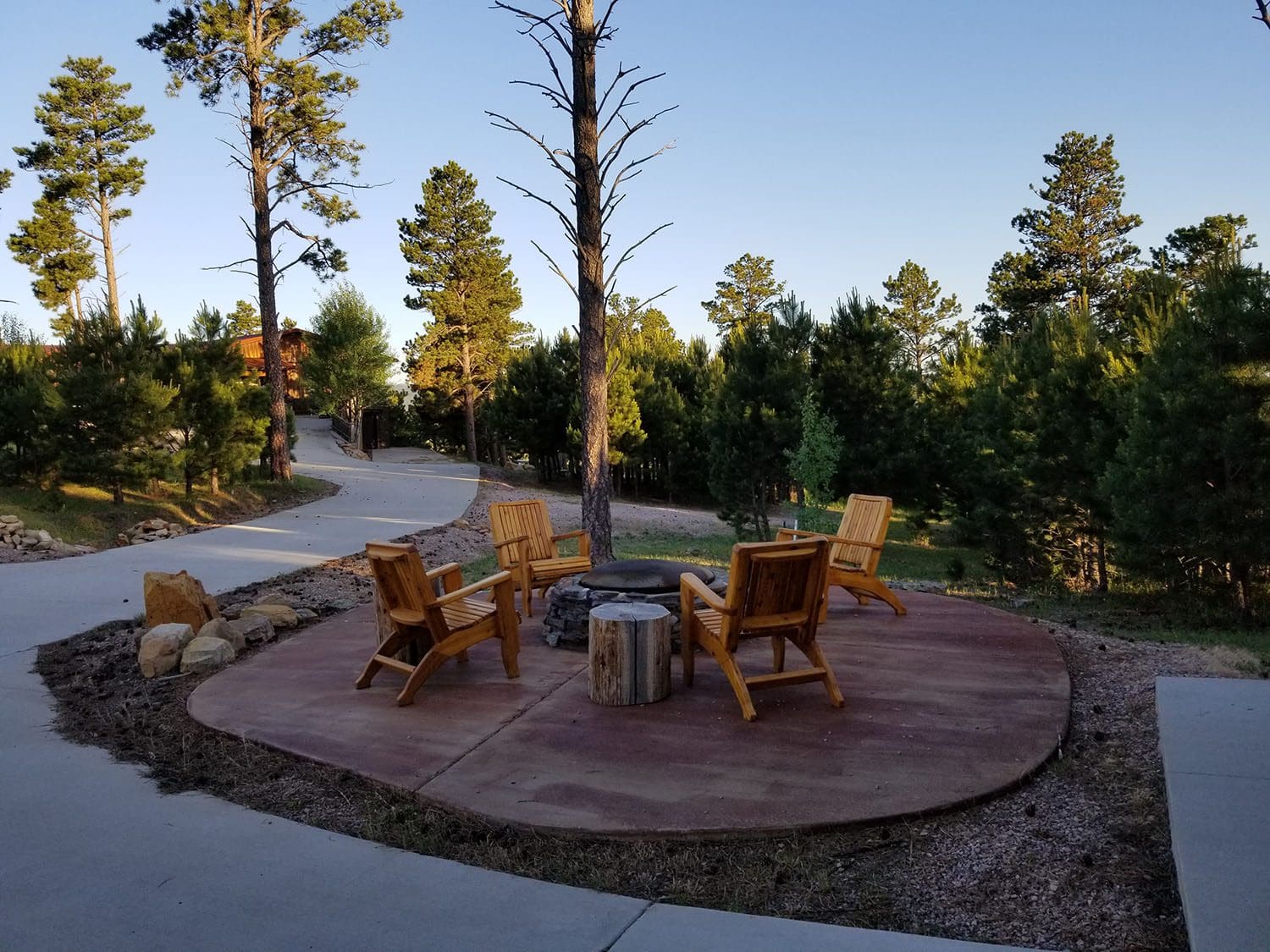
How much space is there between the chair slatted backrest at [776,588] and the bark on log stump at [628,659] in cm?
41

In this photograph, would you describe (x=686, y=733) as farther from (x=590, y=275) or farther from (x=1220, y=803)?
(x=590, y=275)

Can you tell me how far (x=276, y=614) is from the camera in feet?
22.8

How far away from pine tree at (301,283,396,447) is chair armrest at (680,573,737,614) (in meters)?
34.4

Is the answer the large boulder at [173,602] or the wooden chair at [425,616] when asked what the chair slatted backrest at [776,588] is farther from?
the large boulder at [173,602]

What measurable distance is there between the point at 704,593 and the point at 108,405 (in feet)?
39.8

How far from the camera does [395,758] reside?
4.09 meters

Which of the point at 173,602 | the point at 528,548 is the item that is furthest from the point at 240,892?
the point at 528,548

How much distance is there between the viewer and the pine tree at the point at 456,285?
35.8 m

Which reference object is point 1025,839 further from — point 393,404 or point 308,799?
point 393,404

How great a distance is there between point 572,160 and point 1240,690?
6681 millimetres

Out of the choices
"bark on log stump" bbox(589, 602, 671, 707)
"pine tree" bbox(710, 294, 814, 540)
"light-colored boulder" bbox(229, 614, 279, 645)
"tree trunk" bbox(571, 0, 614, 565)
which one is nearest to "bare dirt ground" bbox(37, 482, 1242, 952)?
"bark on log stump" bbox(589, 602, 671, 707)

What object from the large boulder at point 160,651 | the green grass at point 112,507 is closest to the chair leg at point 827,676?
the large boulder at point 160,651

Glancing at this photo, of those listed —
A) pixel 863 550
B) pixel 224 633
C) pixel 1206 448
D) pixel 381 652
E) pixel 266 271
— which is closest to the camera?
pixel 381 652

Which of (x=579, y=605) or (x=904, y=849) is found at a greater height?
(x=579, y=605)
